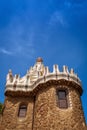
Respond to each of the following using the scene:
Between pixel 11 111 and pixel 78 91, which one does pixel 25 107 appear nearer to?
pixel 11 111

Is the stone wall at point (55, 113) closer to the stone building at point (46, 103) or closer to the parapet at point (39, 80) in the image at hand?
the stone building at point (46, 103)

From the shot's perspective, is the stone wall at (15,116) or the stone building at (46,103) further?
the stone wall at (15,116)

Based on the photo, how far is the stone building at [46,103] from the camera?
47.8 feet

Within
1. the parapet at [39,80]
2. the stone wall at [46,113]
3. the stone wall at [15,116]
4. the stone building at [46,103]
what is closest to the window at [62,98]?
the stone building at [46,103]

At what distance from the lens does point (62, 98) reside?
16141 mm

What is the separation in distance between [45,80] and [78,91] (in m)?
3.64

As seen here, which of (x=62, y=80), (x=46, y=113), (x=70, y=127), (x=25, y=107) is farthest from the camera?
(x=25, y=107)

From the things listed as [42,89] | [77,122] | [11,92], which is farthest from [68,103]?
[11,92]

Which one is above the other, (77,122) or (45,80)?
(45,80)

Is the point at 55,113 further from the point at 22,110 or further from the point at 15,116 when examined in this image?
the point at 15,116

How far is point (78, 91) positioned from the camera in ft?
57.4

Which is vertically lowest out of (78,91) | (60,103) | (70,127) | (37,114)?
(70,127)

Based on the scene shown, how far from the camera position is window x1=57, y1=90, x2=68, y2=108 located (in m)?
15.6

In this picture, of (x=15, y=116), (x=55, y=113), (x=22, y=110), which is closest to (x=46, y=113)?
(x=55, y=113)
